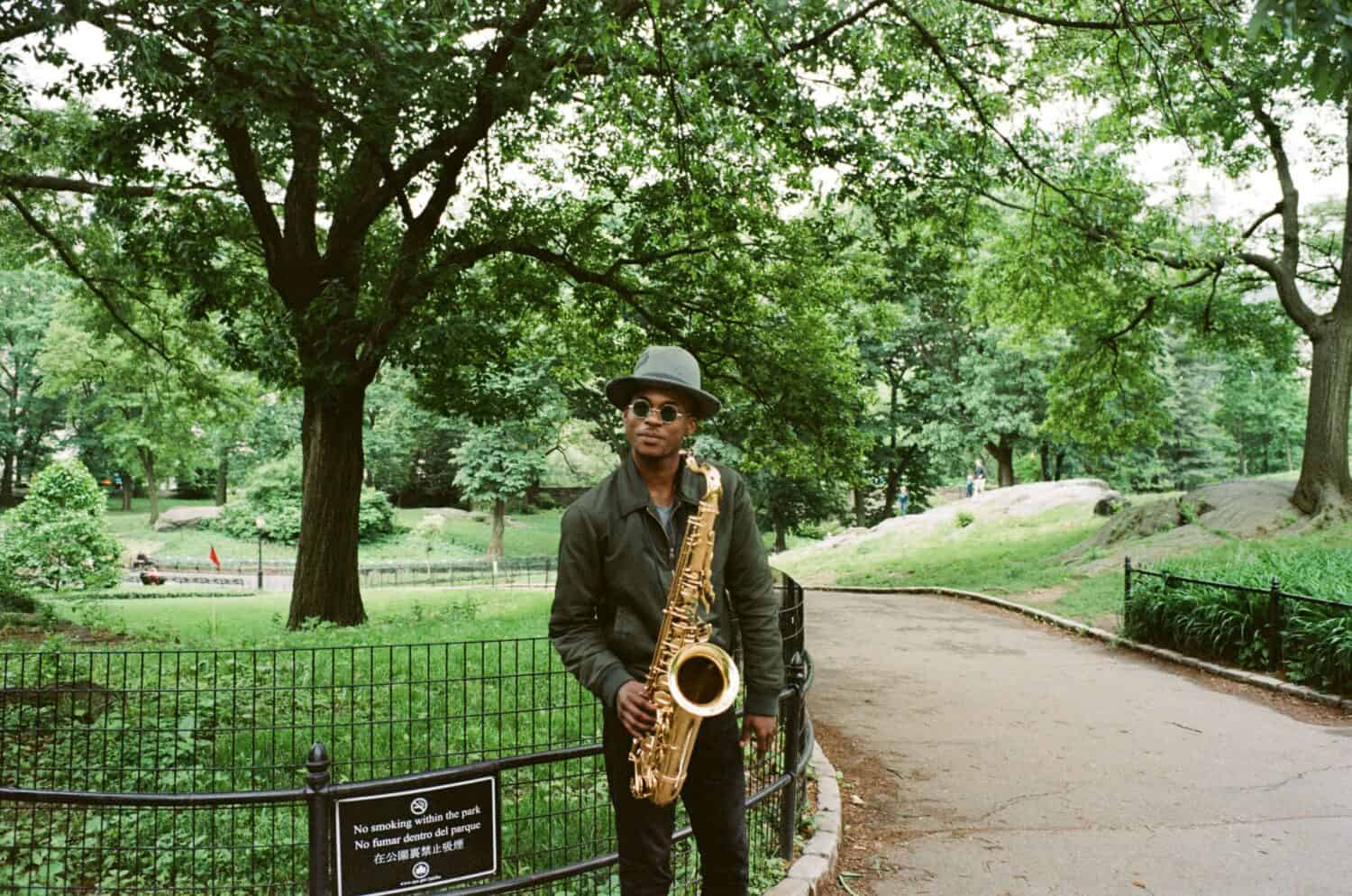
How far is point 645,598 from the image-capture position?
122 inches

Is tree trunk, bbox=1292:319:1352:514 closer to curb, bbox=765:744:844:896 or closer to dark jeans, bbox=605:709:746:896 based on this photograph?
curb, bbox=765:744:844:896

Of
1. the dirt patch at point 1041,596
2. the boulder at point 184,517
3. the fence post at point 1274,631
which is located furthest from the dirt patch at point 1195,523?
the boulder at point 184,517

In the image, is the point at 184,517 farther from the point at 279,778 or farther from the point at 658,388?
the point at 658,388

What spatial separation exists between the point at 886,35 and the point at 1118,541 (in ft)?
43.4

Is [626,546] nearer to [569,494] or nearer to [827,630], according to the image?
[827,630]

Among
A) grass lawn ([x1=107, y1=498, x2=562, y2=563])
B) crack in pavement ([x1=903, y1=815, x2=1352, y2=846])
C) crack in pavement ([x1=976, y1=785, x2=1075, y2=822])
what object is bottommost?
Result: grass lawn ([x1=107, y1=498, x2=562, y2=563])

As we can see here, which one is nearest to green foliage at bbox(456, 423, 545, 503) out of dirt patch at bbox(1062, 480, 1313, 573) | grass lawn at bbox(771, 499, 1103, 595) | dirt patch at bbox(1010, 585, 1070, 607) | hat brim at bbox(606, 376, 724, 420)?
grass lawn at bbox(771, 499, 1103, 595)

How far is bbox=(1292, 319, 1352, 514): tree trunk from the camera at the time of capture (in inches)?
677

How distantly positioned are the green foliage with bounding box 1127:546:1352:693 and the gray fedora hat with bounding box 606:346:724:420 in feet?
28.7

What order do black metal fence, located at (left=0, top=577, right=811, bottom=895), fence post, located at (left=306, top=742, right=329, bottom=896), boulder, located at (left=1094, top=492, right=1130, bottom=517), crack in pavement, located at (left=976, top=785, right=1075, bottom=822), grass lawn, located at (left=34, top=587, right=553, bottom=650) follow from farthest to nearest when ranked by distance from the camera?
boulder, located at (left=1094, top=492, right=1130, bottom=517)
grass lawn, located at (left=34, top=587, right=553, bottom=650)
crack in pavement, located at (left=976, top=785, right=1075, bottom=822)
black metal fence, located at (left=0, top=577, right=811, bottom=895)
fence post, located at (left=306, top=742, right=329, bottom=896)

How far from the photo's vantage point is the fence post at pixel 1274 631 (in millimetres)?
10266

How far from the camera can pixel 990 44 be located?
11.0m

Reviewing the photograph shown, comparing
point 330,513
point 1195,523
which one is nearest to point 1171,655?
point 1195,523

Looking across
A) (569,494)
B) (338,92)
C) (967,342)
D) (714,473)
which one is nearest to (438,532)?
(569,494)
